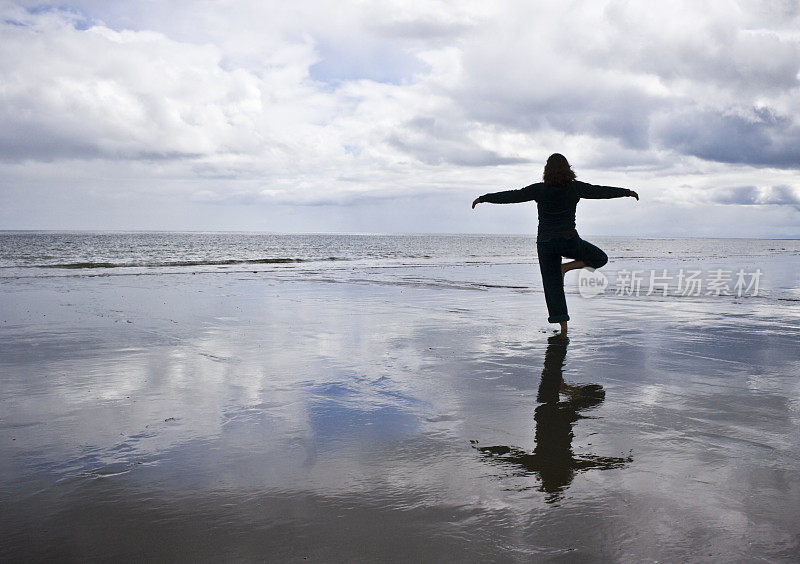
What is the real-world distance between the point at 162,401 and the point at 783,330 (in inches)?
297

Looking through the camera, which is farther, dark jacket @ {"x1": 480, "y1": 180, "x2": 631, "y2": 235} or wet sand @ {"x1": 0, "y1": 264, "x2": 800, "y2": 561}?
dark jacket @ {"x1": 480, "y1": 180, "x2": 631, "y2": 235}

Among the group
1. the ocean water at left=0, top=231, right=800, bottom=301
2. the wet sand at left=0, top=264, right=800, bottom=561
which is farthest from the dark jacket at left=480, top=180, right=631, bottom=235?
the ocean water at left=0, top=231, right=800, bottom=301

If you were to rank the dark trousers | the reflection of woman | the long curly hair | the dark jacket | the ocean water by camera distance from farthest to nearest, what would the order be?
the ocean water < the dark trousers < the dark jacket < the long curly hair < the reflection of woman

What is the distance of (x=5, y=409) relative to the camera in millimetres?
4391

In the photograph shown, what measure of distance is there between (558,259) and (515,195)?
1041 mm

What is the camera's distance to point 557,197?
7.63 metres

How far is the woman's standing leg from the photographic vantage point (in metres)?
7.82

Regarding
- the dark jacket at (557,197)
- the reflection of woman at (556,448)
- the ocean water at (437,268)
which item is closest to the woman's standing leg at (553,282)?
the dark jacket at (557,197)

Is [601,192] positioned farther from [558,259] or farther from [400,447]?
[400,447]

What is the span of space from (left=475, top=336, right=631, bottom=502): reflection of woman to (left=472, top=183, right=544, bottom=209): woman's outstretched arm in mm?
3145

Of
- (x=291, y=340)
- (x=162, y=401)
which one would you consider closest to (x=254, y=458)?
(x=162, y=401)

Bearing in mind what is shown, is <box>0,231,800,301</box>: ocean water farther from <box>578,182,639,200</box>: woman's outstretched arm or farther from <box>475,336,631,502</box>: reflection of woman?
<box>475,336,631,502</box>: reflection of woman

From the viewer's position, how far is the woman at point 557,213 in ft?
24.8

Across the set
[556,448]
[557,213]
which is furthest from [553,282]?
[556,448]
